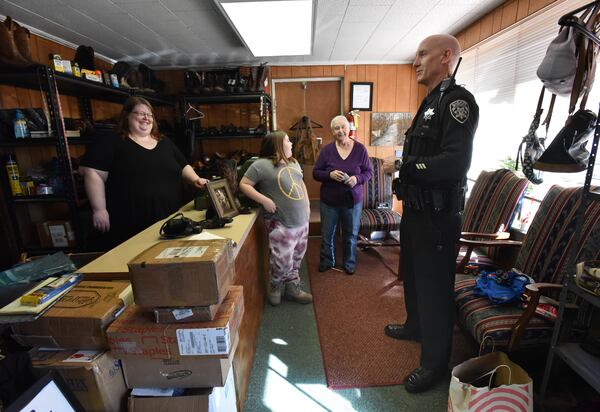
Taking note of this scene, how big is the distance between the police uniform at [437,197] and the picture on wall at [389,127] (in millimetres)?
2792

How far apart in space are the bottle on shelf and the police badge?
2622 mm

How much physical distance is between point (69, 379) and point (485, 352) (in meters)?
1.63

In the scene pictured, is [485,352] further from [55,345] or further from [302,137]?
[302,137]

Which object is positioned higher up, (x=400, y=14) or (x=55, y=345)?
(x=400, y=14)

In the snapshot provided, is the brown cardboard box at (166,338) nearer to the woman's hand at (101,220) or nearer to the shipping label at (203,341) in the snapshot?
the shipping label at (203,341)

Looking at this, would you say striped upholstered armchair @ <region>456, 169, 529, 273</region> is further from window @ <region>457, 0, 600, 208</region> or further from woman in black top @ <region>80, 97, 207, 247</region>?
woman in black top @ <region>80, 97, 207, 247</region>

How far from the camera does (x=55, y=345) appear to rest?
0.92m

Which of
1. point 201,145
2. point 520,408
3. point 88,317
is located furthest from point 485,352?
point 201,145

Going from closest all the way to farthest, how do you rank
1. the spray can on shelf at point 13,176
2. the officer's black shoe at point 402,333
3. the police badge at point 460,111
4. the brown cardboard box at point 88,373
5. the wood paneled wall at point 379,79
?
the brown cardboard box at point 88,373 < the police badge at point 460,111 < the officer's black shoe at point 402,333 < the spray can on shelf at point 13,176 < the wood paneled wall at point 379,79

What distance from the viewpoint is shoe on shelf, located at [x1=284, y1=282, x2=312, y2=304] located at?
2.49 metres

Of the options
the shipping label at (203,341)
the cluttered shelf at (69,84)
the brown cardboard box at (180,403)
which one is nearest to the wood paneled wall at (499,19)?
the shipping label at (203,341)

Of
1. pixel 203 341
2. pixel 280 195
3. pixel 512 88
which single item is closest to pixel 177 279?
pixel 203 341

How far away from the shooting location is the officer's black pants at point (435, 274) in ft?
4.83

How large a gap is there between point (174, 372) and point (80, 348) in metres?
0.29
